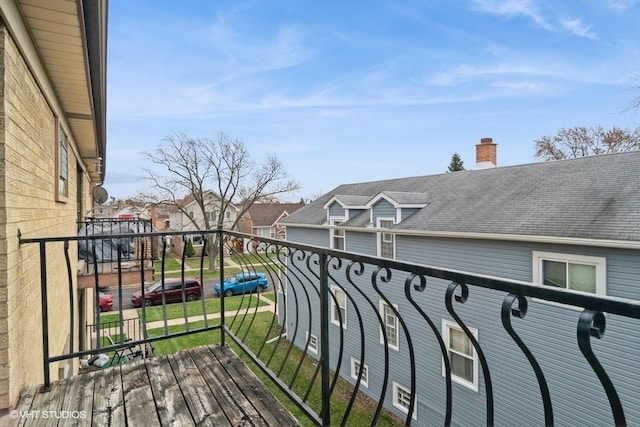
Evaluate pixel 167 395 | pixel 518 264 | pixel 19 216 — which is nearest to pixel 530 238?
pixel 518 264

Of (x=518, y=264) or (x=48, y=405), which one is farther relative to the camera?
(x=518, y=264)

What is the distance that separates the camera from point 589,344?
732mm

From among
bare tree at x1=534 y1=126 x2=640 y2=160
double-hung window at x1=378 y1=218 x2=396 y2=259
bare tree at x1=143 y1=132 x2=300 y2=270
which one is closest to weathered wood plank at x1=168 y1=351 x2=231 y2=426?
double-hung window at x1=378 y1=218 x2=396 y2=259

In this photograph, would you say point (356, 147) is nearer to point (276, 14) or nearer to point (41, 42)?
point (276, 14)

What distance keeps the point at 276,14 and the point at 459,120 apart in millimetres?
13051

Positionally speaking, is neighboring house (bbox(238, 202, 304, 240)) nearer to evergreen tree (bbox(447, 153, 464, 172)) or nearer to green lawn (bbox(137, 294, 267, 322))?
evergreen tree (bbox(447, 153, 464, 172))

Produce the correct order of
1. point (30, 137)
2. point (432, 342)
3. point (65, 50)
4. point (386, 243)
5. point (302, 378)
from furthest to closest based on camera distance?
point (302, 378) → point (386, 243) → point (432, 342) → point (65, 50) → point (30, 137)

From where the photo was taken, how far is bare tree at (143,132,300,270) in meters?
20.7

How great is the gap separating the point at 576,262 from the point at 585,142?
56.7 ft

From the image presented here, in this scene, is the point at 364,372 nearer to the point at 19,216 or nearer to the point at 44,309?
the point at 44,309

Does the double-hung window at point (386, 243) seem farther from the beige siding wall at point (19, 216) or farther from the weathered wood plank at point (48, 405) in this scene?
the weathered wood plank at point (48, 405)

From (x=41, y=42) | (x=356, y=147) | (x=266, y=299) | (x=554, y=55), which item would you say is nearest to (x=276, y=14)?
(x=41, y=42)

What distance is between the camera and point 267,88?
16.2 metres

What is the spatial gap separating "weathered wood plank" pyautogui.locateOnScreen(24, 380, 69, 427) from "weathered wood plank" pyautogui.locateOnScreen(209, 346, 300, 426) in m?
0.88
